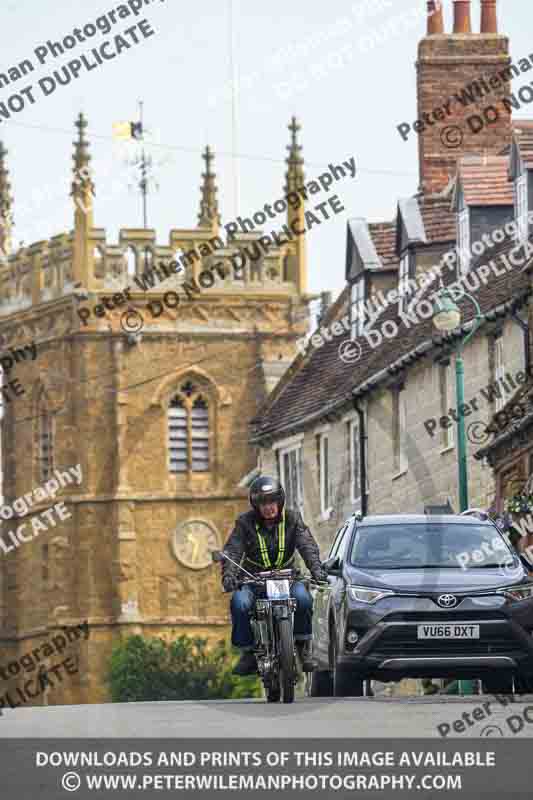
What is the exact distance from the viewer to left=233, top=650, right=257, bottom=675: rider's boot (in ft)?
68.0

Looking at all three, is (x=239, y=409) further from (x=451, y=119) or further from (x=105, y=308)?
(x=451, y=119)

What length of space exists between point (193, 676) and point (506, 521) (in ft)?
183

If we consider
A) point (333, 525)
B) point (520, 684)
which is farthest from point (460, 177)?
point (520, 684)

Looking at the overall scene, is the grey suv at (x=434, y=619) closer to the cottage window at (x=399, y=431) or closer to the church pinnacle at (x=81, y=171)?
the cottage window at (x=399, y=431)

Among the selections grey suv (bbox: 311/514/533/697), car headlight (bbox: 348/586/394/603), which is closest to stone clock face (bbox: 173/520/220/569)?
grey suv (bbox: 311/514/533/697)

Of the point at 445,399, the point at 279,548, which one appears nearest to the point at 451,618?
the point at 279,548

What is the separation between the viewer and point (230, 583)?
20.3 meters

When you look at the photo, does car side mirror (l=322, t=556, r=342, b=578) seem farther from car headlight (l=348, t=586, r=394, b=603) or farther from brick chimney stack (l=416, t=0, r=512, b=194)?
brick chimney stack (l=416, t=0, r=512, b=194)

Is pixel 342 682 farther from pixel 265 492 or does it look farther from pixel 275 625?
pixel 265 492

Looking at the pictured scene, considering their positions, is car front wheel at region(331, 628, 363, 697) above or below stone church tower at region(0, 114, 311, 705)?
below

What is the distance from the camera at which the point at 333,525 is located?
52688 millimetres

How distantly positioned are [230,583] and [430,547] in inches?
112

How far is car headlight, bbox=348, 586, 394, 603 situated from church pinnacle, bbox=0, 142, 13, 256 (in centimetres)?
7755

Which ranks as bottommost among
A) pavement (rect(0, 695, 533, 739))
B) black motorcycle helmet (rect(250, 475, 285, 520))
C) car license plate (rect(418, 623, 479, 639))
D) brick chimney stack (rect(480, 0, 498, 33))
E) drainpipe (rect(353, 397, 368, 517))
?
pavement (rect(0, 695, 533, 739))
